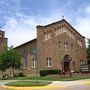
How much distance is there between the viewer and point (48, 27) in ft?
157

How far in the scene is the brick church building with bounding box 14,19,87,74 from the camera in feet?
154

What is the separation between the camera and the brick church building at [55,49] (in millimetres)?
46812

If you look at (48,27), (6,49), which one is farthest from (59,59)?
(6,49)

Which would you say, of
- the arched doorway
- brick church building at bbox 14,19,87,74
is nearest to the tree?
brick church building at bbox 14,19,87,74

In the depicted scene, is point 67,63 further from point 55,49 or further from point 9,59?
point 9,59

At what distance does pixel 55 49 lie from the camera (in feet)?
158

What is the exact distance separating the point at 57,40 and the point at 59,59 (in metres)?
3.49

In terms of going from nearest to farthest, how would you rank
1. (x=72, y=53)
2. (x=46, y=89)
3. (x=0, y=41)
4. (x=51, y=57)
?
(x=46, y=89) → (x=51, y=57) → (x=72, y=53) → (x=0, y=41)

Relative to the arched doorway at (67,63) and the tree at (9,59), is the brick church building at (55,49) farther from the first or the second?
the tree at (9,59)

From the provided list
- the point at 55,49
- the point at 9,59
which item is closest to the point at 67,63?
the point at 55,49

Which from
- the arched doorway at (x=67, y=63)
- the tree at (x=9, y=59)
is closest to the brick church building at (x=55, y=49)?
the arched doorway at (x=67, y=63)

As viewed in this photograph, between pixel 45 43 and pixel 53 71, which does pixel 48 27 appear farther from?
pixel 53 71

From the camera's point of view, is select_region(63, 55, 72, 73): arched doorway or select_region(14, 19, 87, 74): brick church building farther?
select_region(63, 55, 72, 73): arched doorway

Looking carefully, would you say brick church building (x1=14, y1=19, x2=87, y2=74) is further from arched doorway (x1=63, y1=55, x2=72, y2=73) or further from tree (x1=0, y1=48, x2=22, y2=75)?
tree (x1=0, y1=48, x2=22, y2=75)
